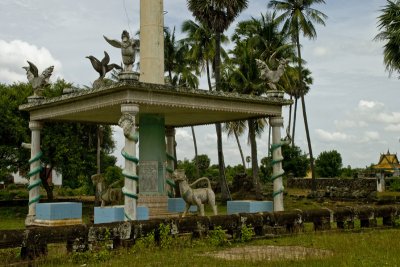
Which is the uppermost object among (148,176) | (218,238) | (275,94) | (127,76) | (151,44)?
(151,44)

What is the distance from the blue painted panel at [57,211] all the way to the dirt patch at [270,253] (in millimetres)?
8386

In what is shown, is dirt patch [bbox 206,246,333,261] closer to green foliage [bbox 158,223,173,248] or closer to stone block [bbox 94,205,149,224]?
green foliage [bbox 158,223,173,248]

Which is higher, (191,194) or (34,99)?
(34,99)

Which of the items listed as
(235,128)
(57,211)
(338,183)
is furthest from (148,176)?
(338,183)

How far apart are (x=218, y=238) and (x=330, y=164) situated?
151 feet

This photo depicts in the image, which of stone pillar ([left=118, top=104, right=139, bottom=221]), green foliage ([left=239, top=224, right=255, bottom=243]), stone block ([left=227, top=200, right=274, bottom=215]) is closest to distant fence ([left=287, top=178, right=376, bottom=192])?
stone block ([left=227, top=200, right=274, bottom=215])

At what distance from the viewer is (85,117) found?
63.1ft

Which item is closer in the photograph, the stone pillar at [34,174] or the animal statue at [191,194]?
the animal statue at [191,194]

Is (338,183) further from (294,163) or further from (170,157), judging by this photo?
(170,157)

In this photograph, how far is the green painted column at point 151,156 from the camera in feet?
56.5

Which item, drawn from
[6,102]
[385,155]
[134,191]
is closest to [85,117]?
[134,191]

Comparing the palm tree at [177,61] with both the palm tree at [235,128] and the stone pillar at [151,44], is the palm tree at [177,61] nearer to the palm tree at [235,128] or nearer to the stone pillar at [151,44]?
the palm tree at [235,128]

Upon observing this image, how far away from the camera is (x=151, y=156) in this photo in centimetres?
1731

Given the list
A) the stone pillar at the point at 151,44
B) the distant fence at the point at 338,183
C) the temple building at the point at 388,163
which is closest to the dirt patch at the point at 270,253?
the stone pillar at the point at 151,44
